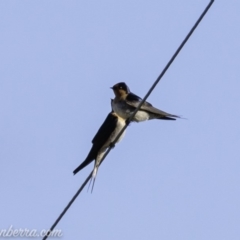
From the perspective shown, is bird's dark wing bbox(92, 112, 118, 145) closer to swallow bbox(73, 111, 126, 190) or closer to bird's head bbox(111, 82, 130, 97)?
swallow bbox(73, 111, 126, 190)

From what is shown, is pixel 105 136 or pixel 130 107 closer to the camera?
pixel 105 136

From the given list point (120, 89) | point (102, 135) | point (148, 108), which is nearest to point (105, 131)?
point (102, 135)

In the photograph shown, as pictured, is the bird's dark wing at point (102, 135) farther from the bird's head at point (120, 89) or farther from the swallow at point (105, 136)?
the bird's head at point (120, 89)

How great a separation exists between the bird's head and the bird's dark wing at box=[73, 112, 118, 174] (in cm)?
108

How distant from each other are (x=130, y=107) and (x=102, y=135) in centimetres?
98

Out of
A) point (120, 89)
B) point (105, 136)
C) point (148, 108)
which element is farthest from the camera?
point (120, 89)

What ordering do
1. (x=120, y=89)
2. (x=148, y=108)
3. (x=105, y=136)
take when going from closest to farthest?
(x=105, y=136) < (x=148, y=108) < (x=120, y=89)

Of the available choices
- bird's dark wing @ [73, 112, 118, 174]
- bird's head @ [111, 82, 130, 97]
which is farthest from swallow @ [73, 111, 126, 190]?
bird's head @ [111, 82, 130, 97]

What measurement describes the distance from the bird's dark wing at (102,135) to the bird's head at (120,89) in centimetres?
108

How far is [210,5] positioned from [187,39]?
31 centimetres

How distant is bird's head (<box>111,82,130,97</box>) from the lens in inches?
513

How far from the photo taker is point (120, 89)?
1320 cm

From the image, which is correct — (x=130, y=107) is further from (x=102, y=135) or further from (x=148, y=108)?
(x=102, y=135)

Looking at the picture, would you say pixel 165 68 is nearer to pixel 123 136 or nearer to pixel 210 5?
pixel 210 5
